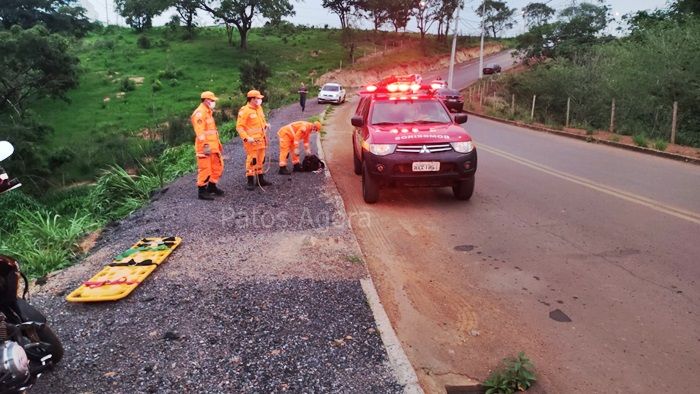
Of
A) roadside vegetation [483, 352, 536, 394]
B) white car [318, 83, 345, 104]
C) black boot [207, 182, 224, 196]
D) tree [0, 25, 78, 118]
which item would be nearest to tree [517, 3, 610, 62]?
white car [318, 83, 345, 104]

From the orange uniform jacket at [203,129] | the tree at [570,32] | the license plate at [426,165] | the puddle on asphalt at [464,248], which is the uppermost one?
the tree at [570,32]

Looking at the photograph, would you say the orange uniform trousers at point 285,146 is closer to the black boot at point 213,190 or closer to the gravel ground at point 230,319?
the black boot at point 213,190

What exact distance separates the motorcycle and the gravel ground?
0.32 meters

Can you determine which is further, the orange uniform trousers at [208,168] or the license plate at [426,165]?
the orange uniform trousers at [208,168]

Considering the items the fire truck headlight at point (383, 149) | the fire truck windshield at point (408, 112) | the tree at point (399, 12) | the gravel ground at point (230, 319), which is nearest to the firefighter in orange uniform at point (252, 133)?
the fire truck windshield at point (408, 112)

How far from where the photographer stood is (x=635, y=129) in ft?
63.4

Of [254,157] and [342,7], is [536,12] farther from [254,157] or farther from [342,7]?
[254,157]

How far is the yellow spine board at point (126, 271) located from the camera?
4.46 meters

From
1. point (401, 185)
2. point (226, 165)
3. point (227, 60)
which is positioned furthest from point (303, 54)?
point (401, 185)

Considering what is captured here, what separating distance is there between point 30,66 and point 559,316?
1262 inches

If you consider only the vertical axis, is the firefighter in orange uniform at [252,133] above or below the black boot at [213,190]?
above

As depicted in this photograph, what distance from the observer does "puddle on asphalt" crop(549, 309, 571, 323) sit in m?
4.33

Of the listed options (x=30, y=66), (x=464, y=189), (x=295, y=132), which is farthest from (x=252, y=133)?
(x=30, y=66)

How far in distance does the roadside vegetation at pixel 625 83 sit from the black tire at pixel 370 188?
10.4 m
